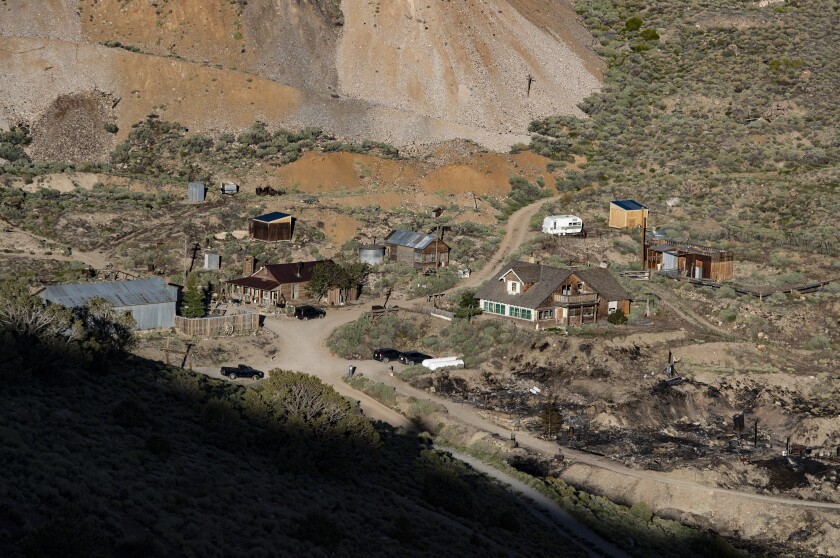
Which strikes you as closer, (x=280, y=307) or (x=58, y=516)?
(x=58, y=516)

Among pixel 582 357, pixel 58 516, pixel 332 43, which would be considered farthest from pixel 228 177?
pixel 58 516

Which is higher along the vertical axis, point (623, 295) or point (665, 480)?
point (623, 295)

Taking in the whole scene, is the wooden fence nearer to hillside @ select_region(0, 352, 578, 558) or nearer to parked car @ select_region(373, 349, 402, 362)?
parked car @ select_region(373, 349, 402, 362)

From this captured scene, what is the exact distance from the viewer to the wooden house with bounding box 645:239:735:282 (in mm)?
77188

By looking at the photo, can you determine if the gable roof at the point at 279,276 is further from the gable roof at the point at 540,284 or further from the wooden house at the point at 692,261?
the wooden house at the point at 692,261

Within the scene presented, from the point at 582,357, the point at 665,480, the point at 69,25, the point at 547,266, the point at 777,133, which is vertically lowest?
the point at 665,480

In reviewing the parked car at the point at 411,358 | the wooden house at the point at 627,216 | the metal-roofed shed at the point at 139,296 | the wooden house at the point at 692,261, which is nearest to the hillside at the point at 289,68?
the wooden house at the point at 627,216

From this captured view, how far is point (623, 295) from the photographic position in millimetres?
72750

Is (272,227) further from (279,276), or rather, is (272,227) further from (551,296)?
(551,296)

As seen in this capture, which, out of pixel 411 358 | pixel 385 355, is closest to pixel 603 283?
pixel 411 358

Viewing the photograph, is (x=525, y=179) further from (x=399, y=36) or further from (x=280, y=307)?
(x=280, y=307)

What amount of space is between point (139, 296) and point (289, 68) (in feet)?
144

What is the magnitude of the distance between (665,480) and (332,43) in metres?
68.8

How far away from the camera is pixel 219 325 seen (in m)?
67.4
